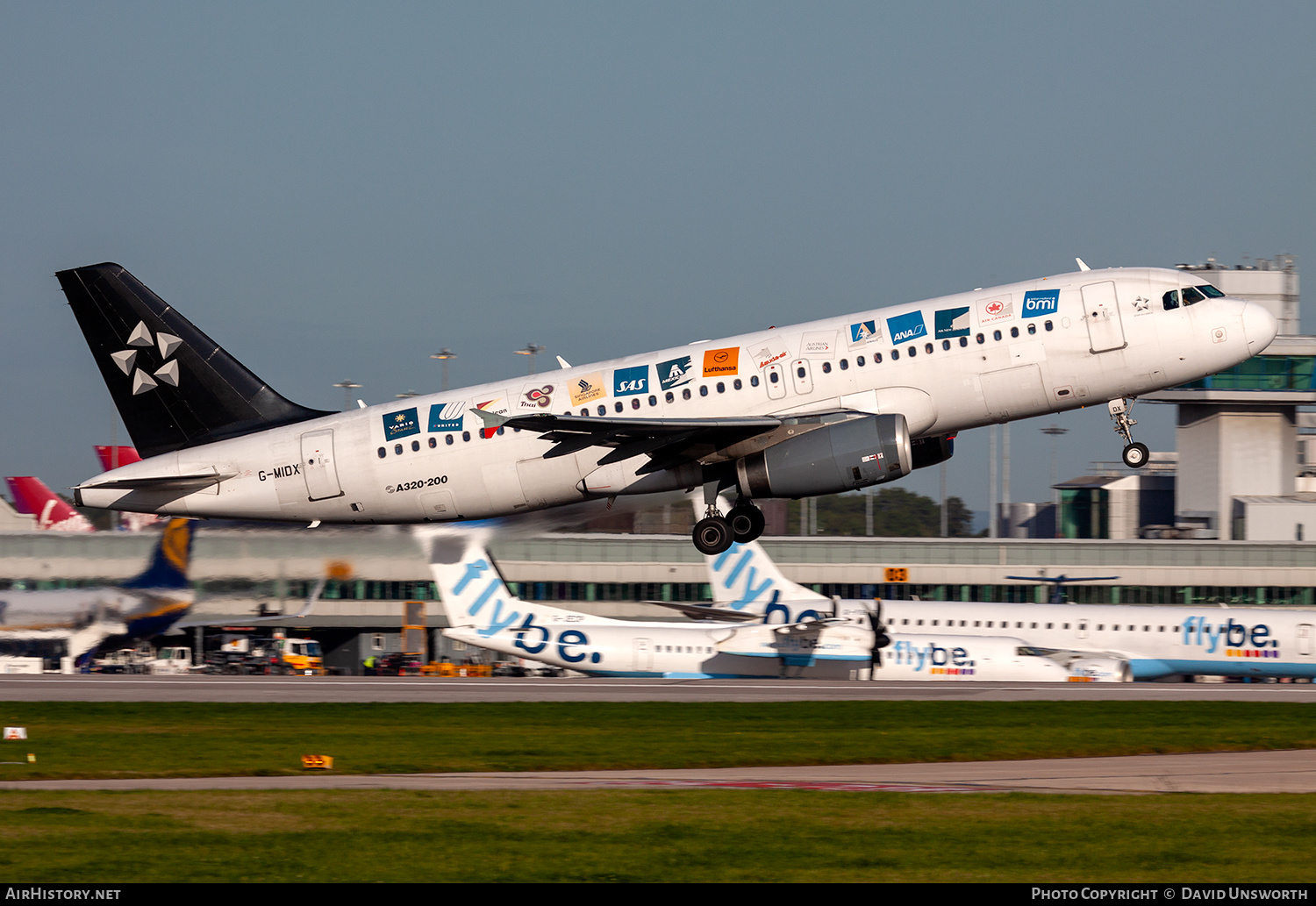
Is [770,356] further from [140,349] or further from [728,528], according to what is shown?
[140,349]

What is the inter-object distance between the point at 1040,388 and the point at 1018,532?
121 meters

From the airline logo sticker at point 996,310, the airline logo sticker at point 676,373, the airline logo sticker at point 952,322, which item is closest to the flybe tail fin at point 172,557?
the airline logo sticker at point 676,373

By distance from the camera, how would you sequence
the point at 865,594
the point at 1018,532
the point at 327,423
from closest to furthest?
the point at 327,423, the point at 865,594, the point at 1018,532

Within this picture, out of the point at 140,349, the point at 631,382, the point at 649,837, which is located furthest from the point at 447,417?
the point at 649,837

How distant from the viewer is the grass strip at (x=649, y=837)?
1914 centimetres

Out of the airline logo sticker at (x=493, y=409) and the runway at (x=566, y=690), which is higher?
the airline logo sticker at (x=493, y=409)

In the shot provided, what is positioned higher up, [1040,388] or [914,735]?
[1040,388]

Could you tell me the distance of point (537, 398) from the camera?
34375 mm

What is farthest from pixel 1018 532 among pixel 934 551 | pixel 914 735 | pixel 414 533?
pixel 914 735

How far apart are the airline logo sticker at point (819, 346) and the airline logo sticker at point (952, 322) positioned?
2367mm

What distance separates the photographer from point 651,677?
60.0 meters

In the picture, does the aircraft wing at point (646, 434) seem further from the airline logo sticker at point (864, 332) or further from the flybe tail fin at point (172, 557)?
the flybe tail fin at point (172, 557)

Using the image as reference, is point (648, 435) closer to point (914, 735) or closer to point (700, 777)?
point (700, 777)

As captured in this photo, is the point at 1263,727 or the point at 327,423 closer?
the point at 327,423
